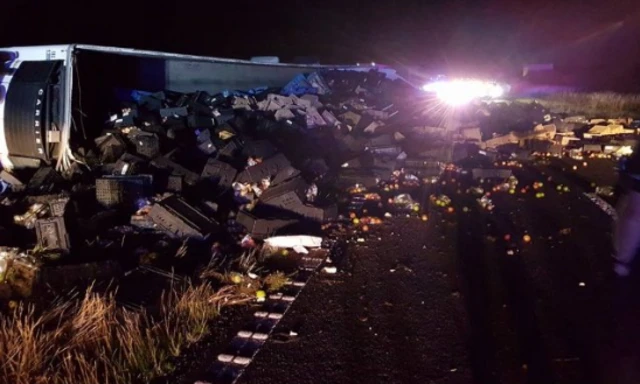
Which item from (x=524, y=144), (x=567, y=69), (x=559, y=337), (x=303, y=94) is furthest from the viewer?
(x=567, y=69)

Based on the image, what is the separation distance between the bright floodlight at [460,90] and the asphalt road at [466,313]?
1224 centimetres

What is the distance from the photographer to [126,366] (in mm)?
3910

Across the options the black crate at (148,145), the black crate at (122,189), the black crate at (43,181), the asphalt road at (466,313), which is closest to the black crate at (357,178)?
the asphalt road at (466,313)

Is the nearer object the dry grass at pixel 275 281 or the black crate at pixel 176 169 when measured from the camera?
the dry grass at pixel 275 281

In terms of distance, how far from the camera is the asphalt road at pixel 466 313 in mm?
3957

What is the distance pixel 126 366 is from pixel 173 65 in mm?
11209

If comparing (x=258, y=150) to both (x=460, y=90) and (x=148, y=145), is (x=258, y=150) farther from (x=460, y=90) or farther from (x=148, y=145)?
(x=460, y=90)

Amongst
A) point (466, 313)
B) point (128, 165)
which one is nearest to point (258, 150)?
point (128, 165)

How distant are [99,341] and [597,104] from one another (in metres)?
20.9

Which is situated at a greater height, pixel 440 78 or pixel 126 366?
pixel 440 78

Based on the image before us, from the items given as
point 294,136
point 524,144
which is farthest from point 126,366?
point 524,144

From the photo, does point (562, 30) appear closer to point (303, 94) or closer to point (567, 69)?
point (567, 69)

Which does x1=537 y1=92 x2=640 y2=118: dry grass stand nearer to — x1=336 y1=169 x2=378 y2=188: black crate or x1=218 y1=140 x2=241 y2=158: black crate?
x1=336 y1=169 x2=378 y2=188: black crate

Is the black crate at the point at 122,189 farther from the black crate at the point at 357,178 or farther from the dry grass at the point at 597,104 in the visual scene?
the dry grass at the point at 597,104
